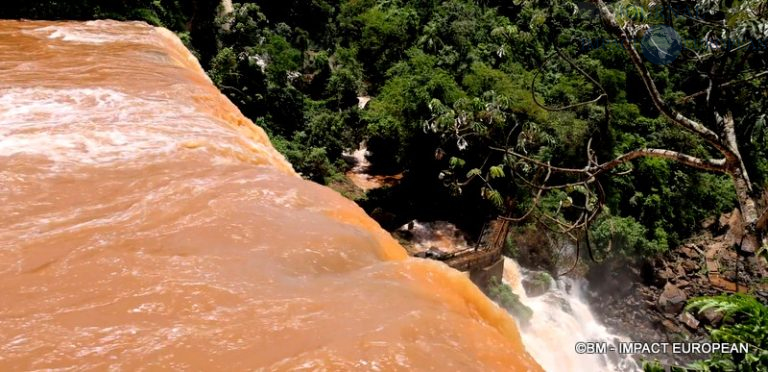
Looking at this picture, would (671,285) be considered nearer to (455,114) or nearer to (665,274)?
(665,274)

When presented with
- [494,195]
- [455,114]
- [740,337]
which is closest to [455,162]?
[455,114]

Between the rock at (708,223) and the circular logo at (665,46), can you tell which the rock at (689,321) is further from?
the circular logo at (665,46)

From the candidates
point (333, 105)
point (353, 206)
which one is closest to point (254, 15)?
point (333, 105)

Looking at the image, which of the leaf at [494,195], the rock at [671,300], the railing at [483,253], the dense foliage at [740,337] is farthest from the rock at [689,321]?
the dense foliage at [740,337]

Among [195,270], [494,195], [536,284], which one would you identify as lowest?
[536,284]

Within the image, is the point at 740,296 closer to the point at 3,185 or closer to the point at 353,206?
the point at 353,206

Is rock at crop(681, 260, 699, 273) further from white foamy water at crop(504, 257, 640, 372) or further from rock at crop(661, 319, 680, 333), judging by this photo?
white foamy water at crop(504, 257, 640, 372)
